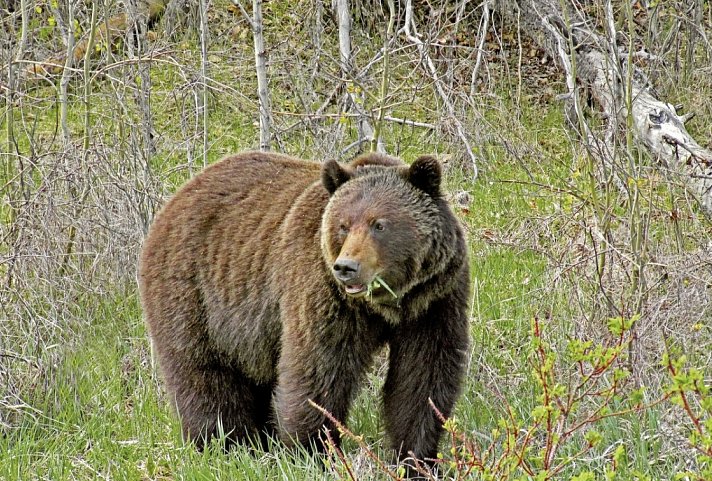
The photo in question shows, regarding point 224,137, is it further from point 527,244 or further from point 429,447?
point 429,447

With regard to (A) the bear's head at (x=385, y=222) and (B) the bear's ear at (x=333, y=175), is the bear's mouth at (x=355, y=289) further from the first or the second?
(B) the bear's ear at (x=333, y=175)

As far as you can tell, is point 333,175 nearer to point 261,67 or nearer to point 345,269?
point 345,269

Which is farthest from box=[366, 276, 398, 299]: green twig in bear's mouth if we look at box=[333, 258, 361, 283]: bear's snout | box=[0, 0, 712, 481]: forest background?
box=[0, 0, 712, 481]: forest background

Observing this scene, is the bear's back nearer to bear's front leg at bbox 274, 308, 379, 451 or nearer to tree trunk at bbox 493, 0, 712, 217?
bear's front leg at bbox 274, 308, 379, 451

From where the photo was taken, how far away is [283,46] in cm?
1200

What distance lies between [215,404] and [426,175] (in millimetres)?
1797

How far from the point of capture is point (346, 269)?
4.80 metres

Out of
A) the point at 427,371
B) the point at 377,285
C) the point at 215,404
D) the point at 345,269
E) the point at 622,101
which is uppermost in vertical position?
the point at 622,101

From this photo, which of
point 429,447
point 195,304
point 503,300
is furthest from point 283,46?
point 429,447

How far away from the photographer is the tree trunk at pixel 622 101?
19.5 ft

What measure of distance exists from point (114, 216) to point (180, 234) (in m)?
1.59

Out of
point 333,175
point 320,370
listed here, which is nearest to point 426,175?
point 333,175

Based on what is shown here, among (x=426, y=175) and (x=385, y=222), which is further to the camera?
(x=426, y=175)

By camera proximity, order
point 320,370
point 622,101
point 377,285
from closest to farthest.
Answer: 1. point 377,285
2. point 320,370
3. point 622,101
